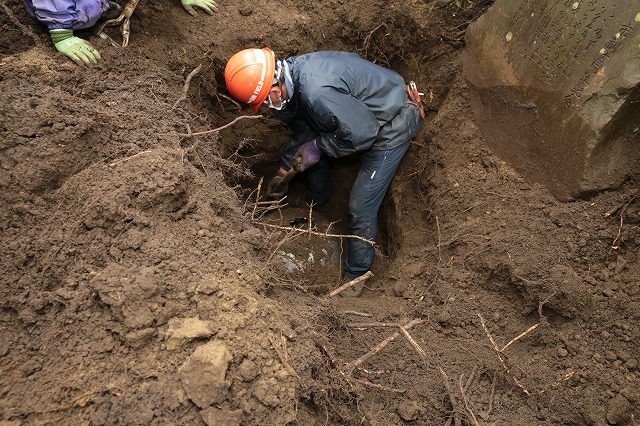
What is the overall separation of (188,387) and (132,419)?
0.20 m

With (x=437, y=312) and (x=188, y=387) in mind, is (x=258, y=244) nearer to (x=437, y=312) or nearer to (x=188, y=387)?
(x=188, y=387)

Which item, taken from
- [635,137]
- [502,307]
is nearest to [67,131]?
[502,307]

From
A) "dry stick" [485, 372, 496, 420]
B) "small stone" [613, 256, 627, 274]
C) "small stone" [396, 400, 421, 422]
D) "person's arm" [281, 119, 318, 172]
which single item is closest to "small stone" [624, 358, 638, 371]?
"small stone" [613, 256, 627, 274]

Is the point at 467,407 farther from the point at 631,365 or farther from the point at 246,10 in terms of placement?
the point at 246,10

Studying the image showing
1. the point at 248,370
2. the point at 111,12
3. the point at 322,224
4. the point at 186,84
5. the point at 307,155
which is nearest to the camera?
the point at 248,370

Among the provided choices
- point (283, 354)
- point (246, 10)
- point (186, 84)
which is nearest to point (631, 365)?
point (283, 354)

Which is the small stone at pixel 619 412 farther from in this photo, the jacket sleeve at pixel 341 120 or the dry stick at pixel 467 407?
the jacket sleeve at pixel 341 120

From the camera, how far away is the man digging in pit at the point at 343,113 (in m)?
2.93

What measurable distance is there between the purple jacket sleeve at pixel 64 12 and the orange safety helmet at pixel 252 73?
2.84 feet

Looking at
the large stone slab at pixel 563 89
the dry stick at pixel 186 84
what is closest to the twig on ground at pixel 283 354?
the dry stick at pixel 186 84

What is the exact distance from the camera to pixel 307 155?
3424mm

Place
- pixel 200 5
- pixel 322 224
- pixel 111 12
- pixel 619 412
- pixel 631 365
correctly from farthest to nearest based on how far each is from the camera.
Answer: pixel 322 224 < pixel 200 5 < pixel 111 12 < pixel 631 365 < pixel 619 412

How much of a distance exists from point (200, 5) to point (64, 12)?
1005 mm

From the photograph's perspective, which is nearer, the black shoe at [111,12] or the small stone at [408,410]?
the small stone at [408,410]
